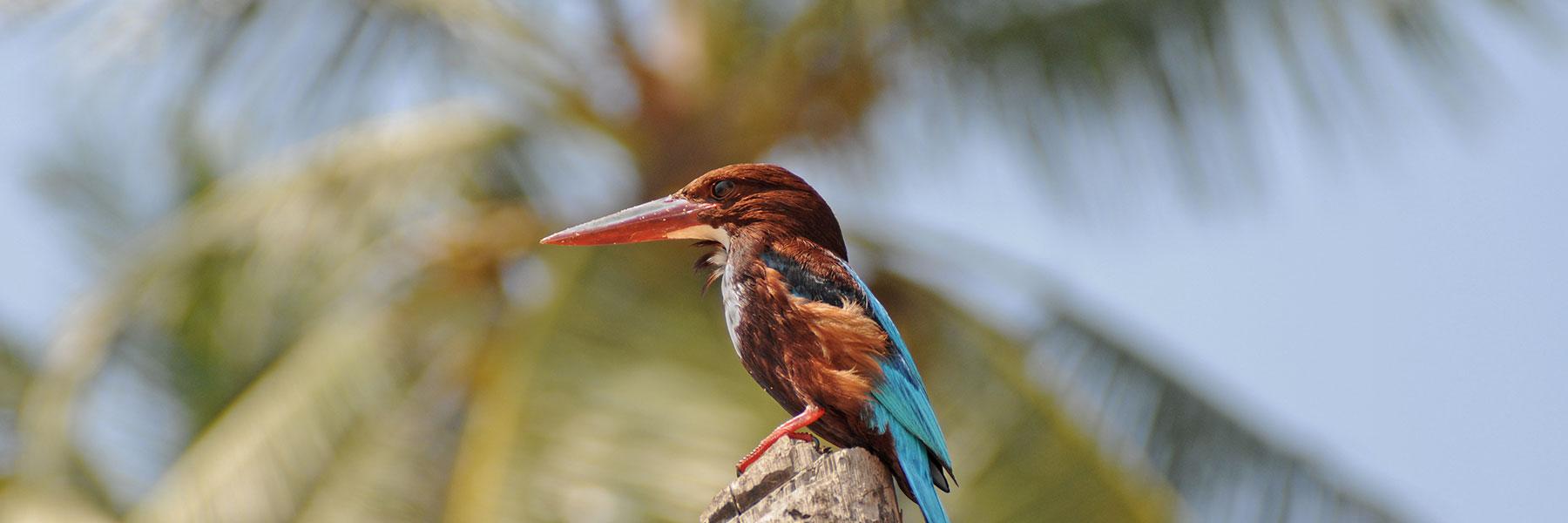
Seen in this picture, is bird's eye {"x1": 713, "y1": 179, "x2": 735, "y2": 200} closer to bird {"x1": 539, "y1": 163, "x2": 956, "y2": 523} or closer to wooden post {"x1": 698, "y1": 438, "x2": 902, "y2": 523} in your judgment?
bird {"x1": 539, "y1": 163, "x2": 956, "y2": 523}

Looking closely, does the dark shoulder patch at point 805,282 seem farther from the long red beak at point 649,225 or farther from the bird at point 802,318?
the long red beak at point 649,225

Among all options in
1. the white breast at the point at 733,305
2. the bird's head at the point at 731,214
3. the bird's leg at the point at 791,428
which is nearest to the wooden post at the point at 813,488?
the bird's leg at the point at 791,428

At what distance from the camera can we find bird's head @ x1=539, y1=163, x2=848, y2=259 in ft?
8.12

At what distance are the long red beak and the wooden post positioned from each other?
1.12ft

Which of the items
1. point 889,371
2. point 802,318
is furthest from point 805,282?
point 889,371

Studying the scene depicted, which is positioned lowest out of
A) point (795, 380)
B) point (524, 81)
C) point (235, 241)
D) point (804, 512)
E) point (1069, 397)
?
point (1069, 397)

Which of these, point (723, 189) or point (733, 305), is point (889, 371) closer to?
point (733, 305)

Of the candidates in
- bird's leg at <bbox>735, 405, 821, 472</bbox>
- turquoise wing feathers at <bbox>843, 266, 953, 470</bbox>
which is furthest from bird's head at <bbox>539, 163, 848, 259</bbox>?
bird's leg at <bbox>735, 405, 821, 472</bbox>

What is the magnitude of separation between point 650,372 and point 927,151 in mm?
1936

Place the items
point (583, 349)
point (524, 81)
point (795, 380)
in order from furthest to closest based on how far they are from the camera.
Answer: point (524, 81)
point (583, 349)
point (795, 380)

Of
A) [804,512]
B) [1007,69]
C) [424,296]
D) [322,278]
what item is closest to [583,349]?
[424,296]

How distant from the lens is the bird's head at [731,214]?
247cm

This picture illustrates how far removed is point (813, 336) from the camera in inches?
93.6

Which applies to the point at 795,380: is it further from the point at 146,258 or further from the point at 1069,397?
the point at 146,258
